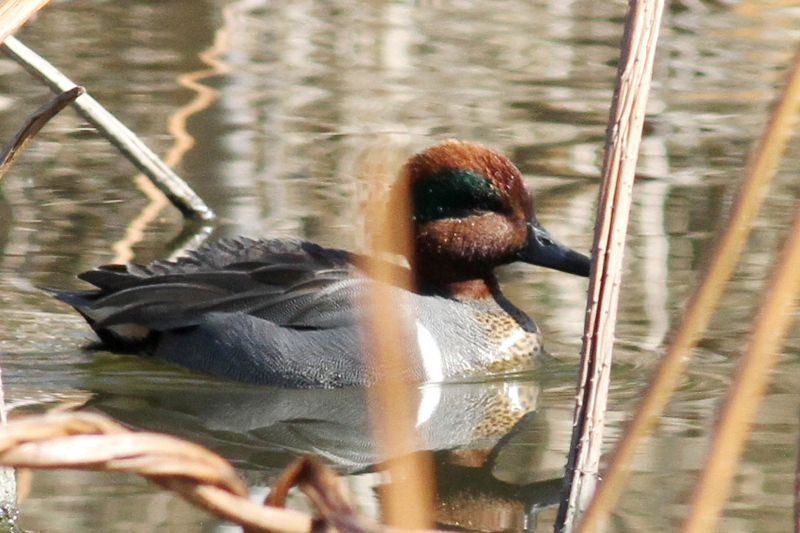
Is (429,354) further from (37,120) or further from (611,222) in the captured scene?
(611,222)

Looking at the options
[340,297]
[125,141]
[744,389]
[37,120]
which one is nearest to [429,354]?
[340,297]

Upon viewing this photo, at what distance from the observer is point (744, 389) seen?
3.44 ft

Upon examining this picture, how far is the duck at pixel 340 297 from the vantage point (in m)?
5.42

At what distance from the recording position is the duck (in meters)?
5.42

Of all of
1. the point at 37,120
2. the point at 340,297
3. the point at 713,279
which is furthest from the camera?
the point at 340,297

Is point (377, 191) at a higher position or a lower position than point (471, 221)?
higher

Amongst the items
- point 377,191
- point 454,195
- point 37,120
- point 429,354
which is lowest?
point 429,354

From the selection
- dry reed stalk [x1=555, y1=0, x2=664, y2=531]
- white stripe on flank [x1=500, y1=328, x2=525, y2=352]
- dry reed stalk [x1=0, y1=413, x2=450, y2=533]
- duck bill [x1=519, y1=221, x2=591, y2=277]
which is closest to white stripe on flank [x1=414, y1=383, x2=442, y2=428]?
white stripe on flank [x1=500, y1=328, x2=525, y2=352]

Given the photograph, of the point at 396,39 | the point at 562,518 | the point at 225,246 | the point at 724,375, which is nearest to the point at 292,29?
the point at 396,39

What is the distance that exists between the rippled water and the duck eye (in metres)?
0.79

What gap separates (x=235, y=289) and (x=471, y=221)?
1137 millimetres

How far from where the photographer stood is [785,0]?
62.6 inches

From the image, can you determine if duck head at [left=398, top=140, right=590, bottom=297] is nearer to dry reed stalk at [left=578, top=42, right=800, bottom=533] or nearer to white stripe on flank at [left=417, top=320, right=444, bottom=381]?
white stripe on flank at [left=417, top=320, right=444, bottom=381]

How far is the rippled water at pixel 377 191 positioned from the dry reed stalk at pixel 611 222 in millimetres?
168
